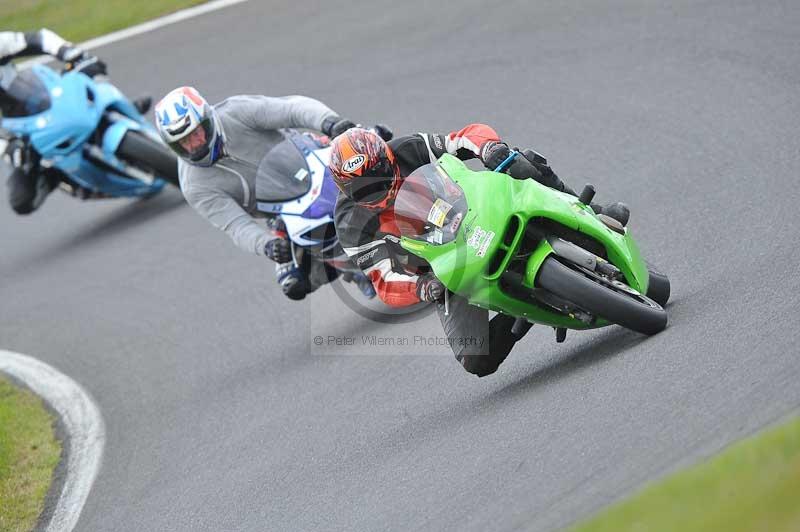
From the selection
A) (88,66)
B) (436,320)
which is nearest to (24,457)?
(436,320)

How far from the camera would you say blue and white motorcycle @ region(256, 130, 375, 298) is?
8.45 meters

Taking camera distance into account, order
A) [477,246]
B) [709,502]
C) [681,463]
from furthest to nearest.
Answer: [477,246] → [681,463] → [709,502]

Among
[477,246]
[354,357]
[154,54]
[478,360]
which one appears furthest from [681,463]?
[154,54]

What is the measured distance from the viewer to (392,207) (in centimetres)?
689

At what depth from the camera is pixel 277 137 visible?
9156mm

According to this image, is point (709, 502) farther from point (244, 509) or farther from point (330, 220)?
point (330, 220)

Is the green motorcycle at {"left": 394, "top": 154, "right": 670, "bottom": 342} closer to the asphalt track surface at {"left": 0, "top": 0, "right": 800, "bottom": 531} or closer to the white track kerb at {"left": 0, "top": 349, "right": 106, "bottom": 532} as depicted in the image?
the asphalt track surface at {"left": 0, "top": 0, "right": 800, "bottom": 531}

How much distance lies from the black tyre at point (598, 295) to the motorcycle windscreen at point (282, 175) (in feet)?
9.51

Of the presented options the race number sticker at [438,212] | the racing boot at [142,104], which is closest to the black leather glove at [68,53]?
the racing boot at [142,104]

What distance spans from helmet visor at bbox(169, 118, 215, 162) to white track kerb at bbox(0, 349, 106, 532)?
2.10 m

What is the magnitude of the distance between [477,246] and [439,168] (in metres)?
0.61

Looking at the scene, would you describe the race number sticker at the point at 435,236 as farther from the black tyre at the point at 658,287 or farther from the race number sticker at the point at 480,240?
the black tyre at the point at 658,287

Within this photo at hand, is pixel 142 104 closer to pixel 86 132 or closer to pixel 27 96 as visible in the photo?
pixel 86 132

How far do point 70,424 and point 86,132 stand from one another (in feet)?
12.5
